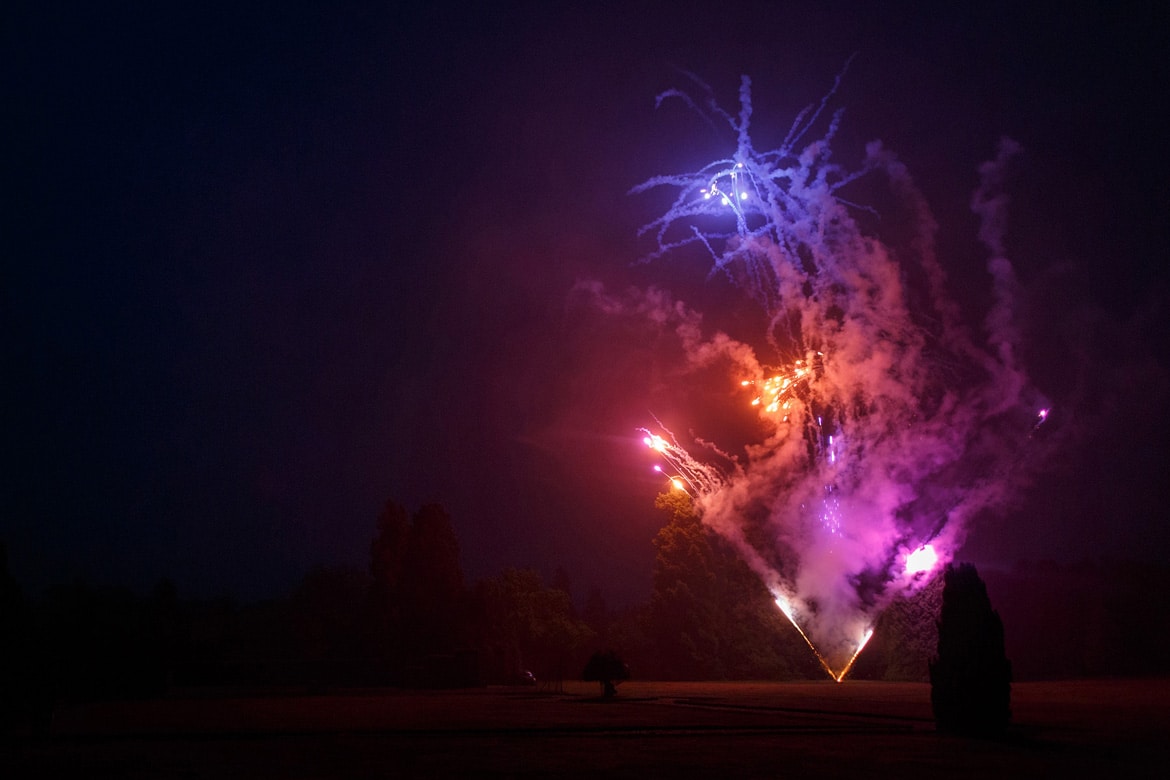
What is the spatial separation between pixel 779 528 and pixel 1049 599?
47.1 ft

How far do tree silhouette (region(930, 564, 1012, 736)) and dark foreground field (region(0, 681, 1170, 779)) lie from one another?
1.34 ft

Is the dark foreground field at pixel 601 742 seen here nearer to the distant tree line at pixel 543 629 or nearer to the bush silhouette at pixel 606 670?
the bush silhouette at pixel 606 670

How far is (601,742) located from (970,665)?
5.57 metres

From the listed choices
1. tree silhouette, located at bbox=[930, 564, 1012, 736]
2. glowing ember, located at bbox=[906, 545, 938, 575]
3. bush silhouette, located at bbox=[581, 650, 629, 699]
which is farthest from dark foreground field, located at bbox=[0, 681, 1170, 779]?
glowing ember, located at bbox=[906, 545, 938, 575]

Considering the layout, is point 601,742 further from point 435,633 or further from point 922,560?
point 435,633

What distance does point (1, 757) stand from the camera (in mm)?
12688

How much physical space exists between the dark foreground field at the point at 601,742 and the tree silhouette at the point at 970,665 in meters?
0.41

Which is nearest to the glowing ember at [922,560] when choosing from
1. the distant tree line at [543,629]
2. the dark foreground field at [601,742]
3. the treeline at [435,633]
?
the distant tree line at [543,629]

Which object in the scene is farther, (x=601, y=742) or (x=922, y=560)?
(x=922, y=560)

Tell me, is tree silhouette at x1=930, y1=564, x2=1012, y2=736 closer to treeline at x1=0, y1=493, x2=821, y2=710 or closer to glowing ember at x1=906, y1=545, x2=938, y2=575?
glowing ember at x1=906, y1=545, x2=938, y2=575

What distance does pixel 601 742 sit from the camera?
14156 millimetres

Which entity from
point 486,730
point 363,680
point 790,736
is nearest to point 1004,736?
point 790,736

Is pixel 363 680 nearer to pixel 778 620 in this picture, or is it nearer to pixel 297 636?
pixel 297 636

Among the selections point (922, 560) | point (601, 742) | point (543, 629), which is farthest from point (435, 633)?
point (601, 742)
